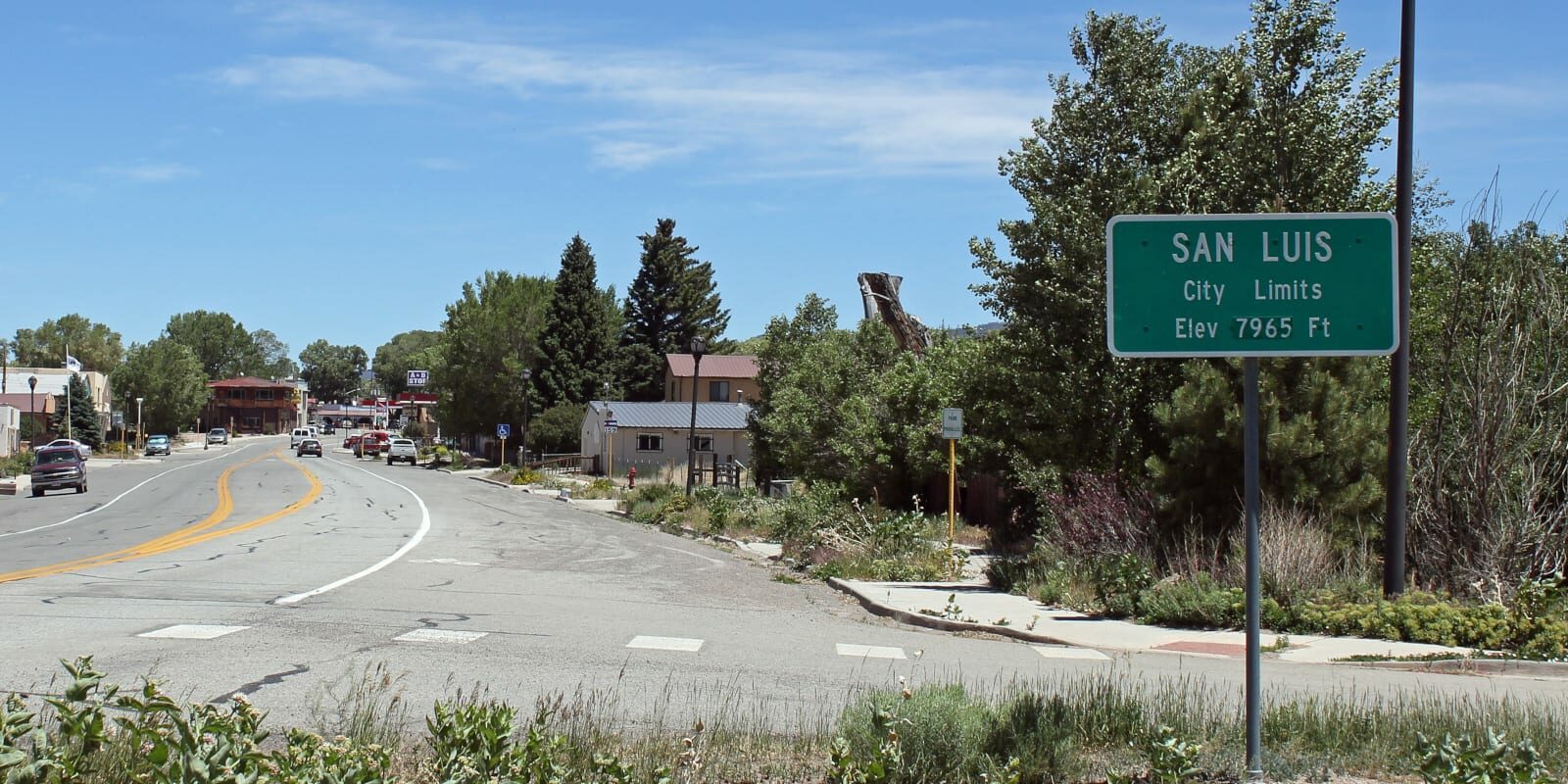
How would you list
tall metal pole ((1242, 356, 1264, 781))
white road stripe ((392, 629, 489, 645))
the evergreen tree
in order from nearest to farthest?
tall metal pole ((1242, 356, 1264, 781)) < white road stripe ((392, 629, 489, 645)) < the evergreen tree

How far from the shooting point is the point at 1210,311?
6.24 metres

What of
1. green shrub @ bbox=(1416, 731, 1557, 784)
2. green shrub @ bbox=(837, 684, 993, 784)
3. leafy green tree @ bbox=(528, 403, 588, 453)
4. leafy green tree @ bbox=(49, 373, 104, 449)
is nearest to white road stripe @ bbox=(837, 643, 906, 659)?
green shrub @ bbox=(837, 684, 993, 784)

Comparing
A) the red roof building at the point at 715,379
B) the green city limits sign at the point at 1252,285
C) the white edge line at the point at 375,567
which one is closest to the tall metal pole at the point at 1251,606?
the green city limits sign at the point at 1252,285

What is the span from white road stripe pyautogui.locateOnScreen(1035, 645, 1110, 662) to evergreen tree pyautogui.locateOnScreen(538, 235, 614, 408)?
73.9 m

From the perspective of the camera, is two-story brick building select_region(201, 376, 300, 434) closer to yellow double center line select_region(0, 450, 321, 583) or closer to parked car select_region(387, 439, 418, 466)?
parked car select_region(387, 439, 418, 466)

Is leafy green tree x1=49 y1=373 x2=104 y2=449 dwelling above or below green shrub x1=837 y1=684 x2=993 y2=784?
above

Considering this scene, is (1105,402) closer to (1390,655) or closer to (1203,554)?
(1203,554)

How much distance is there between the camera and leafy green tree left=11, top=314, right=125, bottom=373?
150000 mm

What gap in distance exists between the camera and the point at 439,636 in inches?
471

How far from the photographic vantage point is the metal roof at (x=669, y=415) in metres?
70.4

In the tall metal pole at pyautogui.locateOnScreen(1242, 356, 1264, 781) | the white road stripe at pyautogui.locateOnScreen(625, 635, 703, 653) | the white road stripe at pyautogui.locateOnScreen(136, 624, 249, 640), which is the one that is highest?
the tall metal pole at pyautogui.locateOnScreen(1242, 356, 1264, 781)

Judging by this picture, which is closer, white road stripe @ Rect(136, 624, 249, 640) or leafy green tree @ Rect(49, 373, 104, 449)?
white road stripe @ Rect(136, 624, 249, 640)

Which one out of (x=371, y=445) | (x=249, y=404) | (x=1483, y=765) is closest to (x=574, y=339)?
(x=371, y=445)

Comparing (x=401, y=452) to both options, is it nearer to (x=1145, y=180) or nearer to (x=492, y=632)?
(x=1145, y=180)
